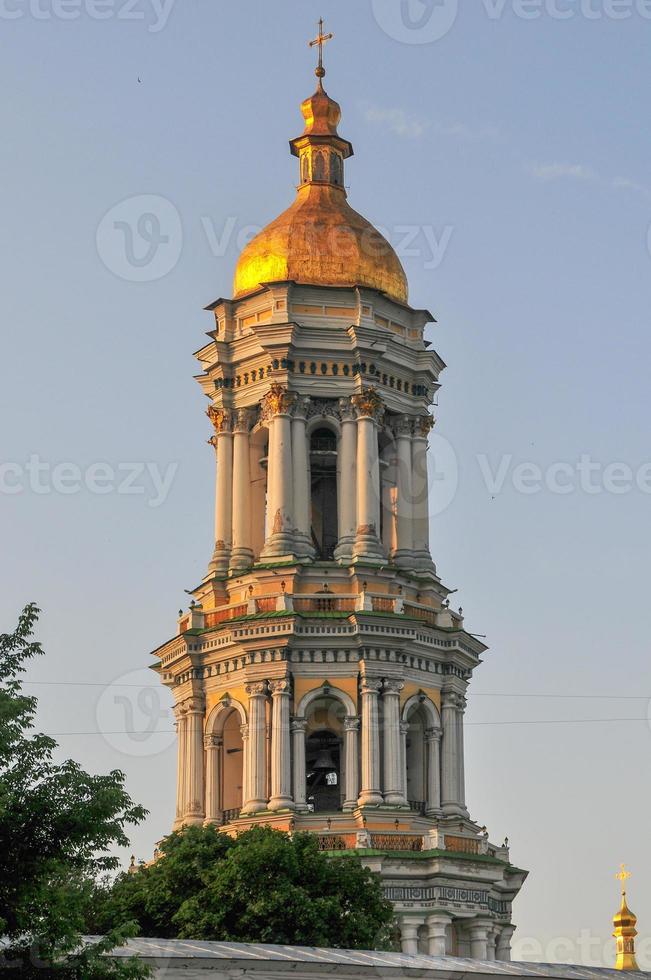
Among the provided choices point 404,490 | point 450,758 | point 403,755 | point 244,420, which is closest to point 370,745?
point 403,755

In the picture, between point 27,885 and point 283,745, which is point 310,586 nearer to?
point 283,745

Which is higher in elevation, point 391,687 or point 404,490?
point 404,490

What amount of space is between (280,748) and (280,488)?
782 centimetres

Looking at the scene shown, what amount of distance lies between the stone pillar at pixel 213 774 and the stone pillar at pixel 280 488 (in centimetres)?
566

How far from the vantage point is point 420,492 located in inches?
2660

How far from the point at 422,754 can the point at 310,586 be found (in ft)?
19.7

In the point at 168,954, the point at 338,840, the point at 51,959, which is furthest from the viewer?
the point at 338,840

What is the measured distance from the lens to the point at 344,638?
62.7 m

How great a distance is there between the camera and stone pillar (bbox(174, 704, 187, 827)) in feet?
211

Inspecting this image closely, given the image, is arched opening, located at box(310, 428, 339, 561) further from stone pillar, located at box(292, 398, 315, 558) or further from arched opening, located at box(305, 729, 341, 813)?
arched opening, located at box(305, 729, 341, 813)

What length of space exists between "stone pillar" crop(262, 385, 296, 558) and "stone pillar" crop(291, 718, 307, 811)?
5.29 metres

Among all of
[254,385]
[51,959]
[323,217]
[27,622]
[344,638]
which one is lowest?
[51,959]

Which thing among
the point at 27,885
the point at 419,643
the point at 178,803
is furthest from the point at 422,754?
the point at 27,885

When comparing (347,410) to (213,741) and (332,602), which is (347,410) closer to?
(332,602)
